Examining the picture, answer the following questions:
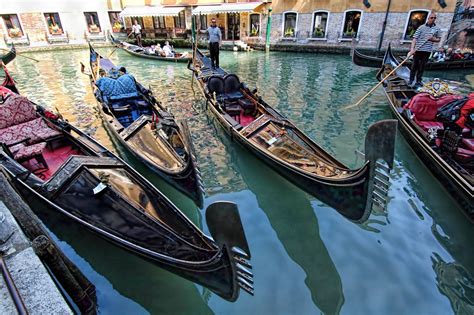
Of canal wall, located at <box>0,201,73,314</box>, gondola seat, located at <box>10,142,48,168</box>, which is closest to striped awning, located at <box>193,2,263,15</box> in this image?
gondola seat, located at <box>10,142,48,168</box>

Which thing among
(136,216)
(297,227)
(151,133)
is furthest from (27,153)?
(297,227)

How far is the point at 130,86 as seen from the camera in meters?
4.56

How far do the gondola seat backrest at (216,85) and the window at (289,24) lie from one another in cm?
877

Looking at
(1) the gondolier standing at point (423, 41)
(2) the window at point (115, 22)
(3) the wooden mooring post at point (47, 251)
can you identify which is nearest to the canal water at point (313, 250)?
(3) the wooden mooring post at point (47, 251)

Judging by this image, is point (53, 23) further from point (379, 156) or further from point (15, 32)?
point (379, 156)

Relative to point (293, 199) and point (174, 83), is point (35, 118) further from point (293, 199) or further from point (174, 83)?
point (174, 83)

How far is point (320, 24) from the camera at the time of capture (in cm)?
1189

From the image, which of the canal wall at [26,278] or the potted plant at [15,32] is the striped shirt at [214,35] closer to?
the canal wall at [26,278]

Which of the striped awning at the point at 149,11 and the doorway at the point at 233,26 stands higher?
the striped awning at the point at 149,11

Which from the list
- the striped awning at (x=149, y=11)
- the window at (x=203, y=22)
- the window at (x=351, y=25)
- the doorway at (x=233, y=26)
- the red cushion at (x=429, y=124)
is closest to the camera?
the red cushion at (x=429, y=124)

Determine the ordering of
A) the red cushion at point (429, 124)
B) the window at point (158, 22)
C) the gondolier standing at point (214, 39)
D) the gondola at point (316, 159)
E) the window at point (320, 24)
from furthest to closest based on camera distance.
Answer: the window at point (158, 22), the window at point (320, 24), the gondolier standing at point (214, 39), the red cushion at point (429, 124), the gondola at point (316, 159)

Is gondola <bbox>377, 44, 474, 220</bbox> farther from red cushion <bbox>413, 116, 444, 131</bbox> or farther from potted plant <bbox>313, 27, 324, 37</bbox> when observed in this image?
potted plant <bbox>313, 27, 324, 37</bbox>

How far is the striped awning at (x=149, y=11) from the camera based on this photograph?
45.5 feet

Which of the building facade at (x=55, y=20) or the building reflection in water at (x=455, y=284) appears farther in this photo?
the building facade at (x=55, y=20)
